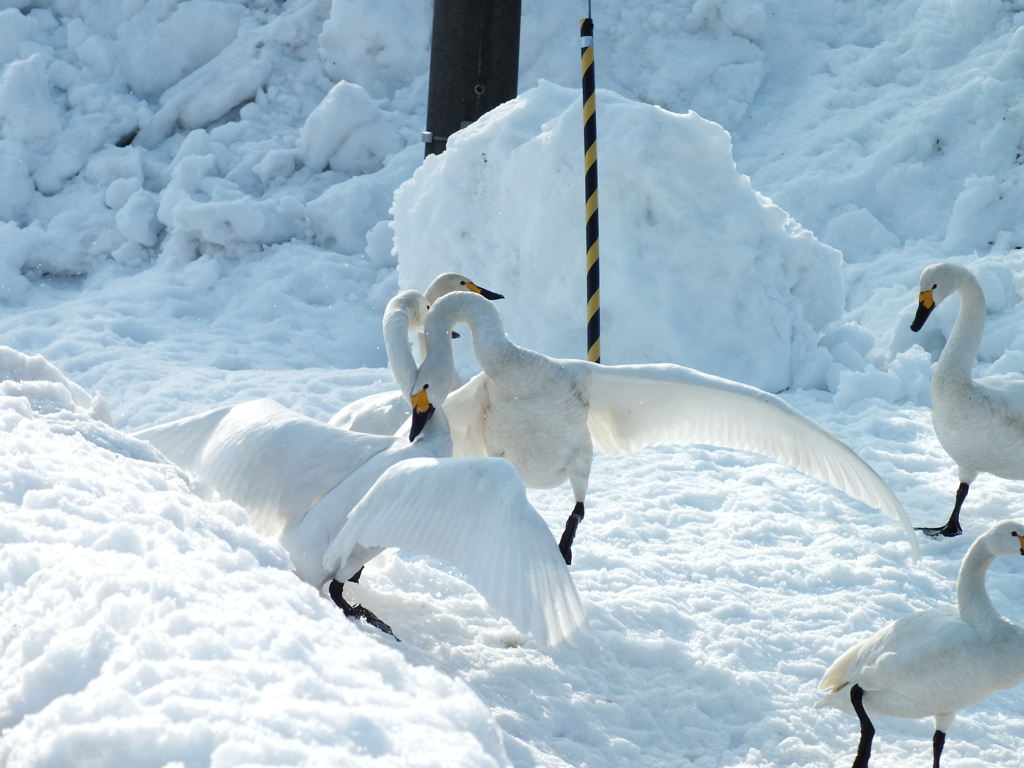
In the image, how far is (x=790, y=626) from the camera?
373 centimetres

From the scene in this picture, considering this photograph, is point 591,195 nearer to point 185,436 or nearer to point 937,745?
point 185,436

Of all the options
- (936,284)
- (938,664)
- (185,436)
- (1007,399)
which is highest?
(936,284)

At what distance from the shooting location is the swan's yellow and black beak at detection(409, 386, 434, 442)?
3307 mm

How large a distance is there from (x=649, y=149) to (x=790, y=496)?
2.53 meters

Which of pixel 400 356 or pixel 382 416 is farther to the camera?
pixel 382 416

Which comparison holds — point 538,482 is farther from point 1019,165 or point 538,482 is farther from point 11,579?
point 1019,165

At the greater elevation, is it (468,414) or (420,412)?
(420,412)

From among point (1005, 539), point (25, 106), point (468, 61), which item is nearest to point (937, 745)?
→ point (1005, 539)

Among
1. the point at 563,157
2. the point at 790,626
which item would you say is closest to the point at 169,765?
the point at 790,626

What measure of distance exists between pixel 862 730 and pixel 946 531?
6.04ft

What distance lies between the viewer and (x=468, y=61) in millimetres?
8008

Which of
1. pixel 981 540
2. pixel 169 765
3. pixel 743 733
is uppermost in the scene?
pixel 169 765

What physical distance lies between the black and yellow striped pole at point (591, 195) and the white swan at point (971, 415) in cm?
190

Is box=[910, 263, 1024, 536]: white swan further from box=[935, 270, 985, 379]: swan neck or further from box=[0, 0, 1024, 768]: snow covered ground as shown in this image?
box=[0, 0, 1024, 768]: snow covered ground
